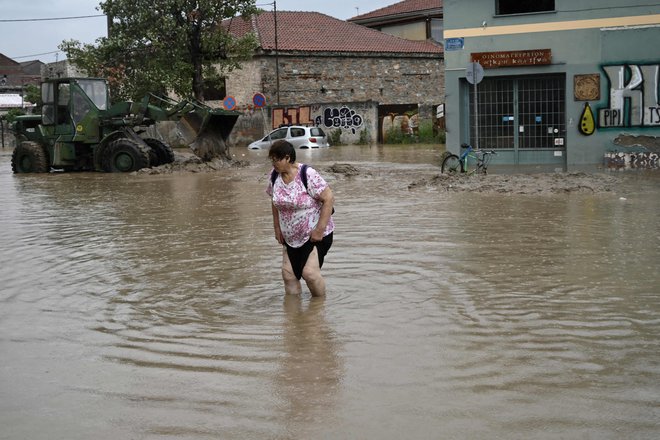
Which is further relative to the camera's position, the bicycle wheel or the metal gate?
the metal gate

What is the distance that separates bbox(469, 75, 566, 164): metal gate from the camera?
24.4 meters

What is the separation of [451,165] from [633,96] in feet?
16.2

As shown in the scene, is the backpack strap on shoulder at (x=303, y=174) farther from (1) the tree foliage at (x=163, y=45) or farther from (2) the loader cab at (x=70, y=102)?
(1) the tree foliage at (x=163, y=45)

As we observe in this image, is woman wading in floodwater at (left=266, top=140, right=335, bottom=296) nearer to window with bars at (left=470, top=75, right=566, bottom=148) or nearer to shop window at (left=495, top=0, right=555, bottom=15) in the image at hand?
window with bars at (left=470, top=75, right=566, bottom=148)

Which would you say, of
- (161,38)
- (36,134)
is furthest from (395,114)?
(36,134)

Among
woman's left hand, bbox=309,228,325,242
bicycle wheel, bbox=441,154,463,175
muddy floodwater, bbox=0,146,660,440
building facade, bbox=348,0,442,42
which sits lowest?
muddy floodwater, bbox=0,146,660,440

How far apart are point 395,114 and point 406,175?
25832mm

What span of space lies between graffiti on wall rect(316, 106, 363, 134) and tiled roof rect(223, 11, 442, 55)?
427 cm

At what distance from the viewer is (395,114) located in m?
48.1

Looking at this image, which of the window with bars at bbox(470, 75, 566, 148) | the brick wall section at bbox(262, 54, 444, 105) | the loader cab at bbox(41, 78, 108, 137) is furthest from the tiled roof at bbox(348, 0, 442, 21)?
the loader cab at bbox(41, 78, 108, 137)

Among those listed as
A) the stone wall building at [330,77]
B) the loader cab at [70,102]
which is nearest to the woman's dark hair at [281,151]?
the loader cab at [70,102]

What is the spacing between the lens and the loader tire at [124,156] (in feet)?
83.6

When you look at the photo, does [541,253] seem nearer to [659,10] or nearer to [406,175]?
[406,175]

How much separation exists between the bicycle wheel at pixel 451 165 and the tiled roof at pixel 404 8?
38877mm
